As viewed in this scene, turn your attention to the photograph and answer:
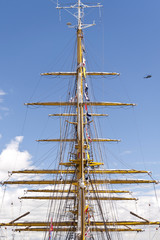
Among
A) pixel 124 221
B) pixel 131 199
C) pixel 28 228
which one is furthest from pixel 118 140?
pixel 28 228

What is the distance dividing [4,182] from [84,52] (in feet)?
60.7

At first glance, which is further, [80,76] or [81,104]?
[80,76]

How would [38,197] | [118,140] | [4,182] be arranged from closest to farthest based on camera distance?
[4,182]
[38,197]
[118,140]

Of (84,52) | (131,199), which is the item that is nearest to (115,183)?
(131,199)

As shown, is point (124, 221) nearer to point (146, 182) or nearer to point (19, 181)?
point (146, 182)

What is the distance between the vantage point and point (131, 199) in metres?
46.9

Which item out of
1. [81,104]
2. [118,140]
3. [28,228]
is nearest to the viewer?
[81,104]

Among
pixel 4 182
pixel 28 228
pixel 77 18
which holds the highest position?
pixel 77 18

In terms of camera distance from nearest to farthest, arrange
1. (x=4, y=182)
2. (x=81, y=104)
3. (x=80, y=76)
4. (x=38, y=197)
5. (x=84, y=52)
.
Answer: (x=81, y=104), (x=80, y=76), (x=84, y=52), (x=4, y=182), (x=38, y=197)

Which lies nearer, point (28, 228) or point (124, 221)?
point (124, 221)

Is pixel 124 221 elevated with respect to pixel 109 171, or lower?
A: lower

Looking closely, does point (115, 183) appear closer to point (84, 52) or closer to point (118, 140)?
point (118, 140)

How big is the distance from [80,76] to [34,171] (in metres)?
17.8

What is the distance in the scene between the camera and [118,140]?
163 ft
